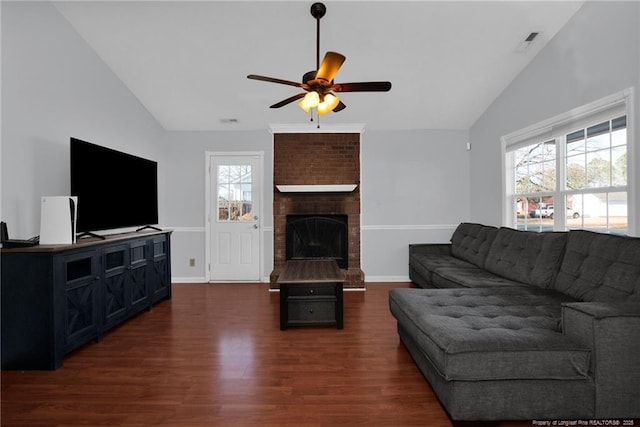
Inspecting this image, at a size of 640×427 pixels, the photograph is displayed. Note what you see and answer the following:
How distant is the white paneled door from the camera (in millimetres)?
5273

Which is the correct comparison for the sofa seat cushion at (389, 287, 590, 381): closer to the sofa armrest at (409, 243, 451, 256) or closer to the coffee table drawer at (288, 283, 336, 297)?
the coffee table drawer at (288, 283, 336, 297)

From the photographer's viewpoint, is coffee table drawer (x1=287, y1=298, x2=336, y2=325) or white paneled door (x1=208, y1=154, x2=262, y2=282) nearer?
coffee table drawer (x1=287, y1=298, x2=336, y2=325)

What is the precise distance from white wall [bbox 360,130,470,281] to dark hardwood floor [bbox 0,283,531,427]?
2.00 metres

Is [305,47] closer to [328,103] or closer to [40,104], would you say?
[328,103]

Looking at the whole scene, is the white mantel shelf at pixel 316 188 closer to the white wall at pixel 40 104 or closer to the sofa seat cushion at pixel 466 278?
the sofa seat cushion at pixel 466 278

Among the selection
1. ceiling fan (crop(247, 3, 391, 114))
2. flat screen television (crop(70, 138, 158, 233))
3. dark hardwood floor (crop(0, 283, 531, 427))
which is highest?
ceiling fan (crop(247, 3, 391, 114))

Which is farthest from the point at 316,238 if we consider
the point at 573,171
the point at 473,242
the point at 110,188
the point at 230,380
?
the point at 573,171

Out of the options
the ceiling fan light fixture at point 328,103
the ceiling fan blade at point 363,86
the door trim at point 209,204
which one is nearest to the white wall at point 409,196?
the door trim at point 209,204

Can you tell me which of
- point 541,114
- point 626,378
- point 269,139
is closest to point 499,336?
point 626,378

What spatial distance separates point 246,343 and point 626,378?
97.9 inches

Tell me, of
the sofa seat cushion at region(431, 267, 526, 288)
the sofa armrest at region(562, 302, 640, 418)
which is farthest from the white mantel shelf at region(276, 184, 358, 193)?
the sofa armrest at region(562, 302, 640, 418)

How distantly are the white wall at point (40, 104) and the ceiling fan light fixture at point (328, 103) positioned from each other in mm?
2411

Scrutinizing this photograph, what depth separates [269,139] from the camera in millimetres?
5230

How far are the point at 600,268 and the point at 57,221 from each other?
4064mm
